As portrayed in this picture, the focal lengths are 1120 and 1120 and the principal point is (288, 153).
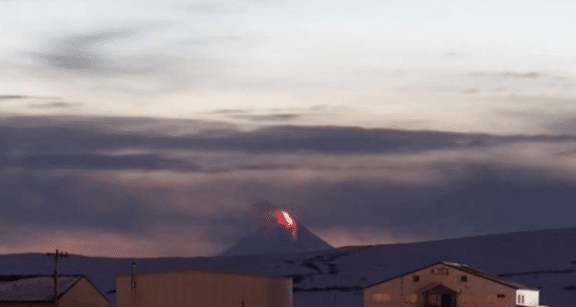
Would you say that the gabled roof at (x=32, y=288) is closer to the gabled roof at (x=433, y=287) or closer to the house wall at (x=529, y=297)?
the gabled roof at (x=433, y=287)

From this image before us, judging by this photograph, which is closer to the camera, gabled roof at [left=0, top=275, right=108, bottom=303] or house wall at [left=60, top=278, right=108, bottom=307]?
gabled roof at [left=0, top=275, right=108, bottom=303]

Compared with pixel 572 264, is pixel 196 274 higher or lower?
lower

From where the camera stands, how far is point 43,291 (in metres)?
91.5

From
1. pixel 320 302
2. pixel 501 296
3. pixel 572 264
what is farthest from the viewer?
pixel 572 264

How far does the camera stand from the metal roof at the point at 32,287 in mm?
90812

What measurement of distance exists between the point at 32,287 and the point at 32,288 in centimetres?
20

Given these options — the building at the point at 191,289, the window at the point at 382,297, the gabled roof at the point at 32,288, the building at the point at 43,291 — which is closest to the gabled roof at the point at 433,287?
the window at the point at 382,297

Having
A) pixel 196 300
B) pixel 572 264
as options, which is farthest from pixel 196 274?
pixel 572 264

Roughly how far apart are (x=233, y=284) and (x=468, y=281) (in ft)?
64.3

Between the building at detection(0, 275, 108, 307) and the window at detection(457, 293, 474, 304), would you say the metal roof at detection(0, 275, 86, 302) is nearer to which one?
the building at detection(0, 275, 108, 307)

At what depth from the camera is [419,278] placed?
94.2 m

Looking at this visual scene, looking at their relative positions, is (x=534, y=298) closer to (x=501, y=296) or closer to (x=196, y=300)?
(x=501, y=296)

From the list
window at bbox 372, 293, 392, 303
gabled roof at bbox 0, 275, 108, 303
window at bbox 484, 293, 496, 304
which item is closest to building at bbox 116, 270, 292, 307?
gabled roof at bbox 0, 275, 108, 303

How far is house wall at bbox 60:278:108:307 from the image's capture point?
9294 cm
